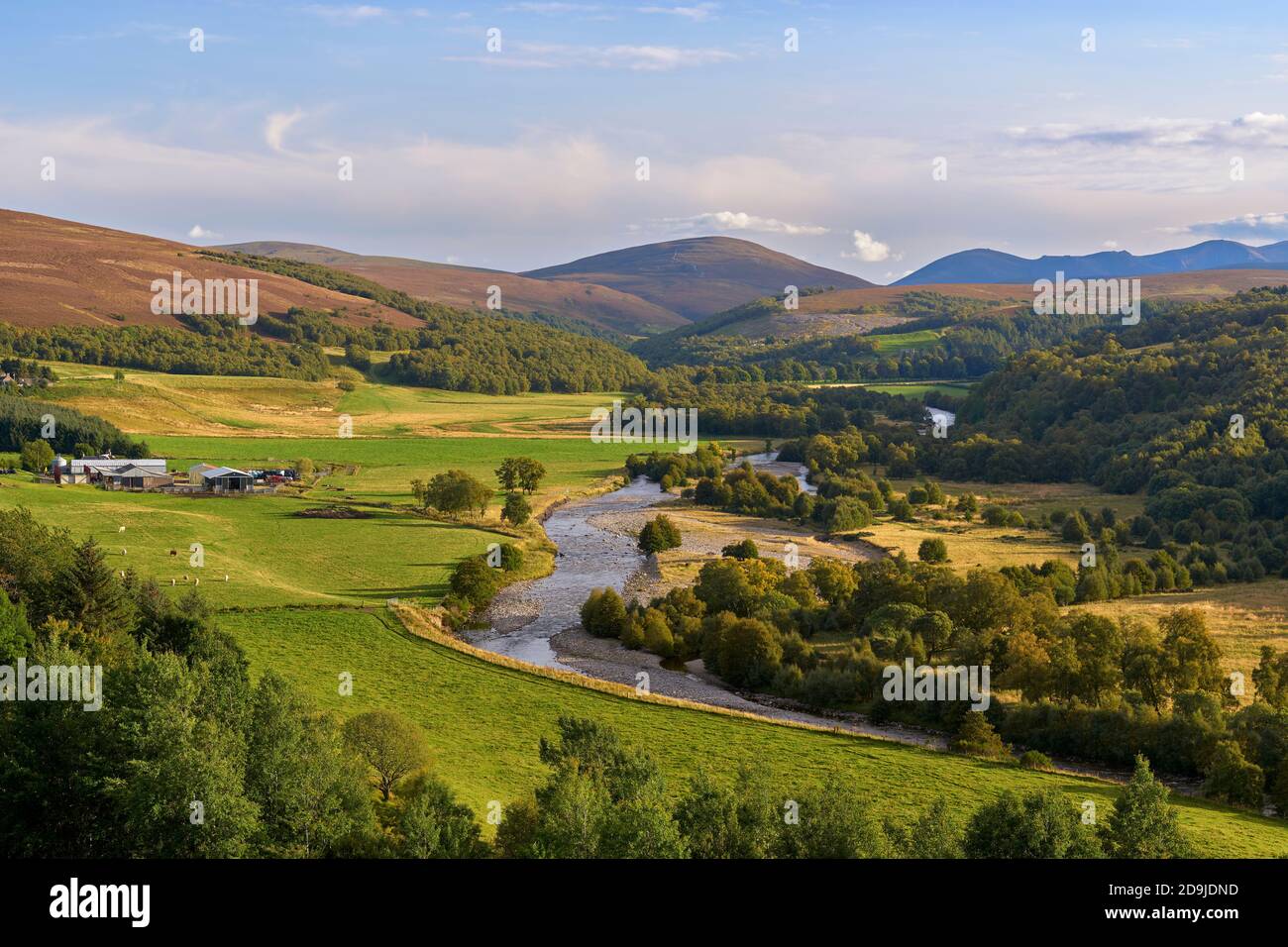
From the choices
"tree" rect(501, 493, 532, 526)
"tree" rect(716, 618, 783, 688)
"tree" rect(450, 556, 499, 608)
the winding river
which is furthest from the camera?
"tree" rect(501, 493, 532, 526)

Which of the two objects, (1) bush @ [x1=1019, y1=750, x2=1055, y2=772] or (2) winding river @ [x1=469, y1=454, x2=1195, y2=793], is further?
(2) winding river @ [x1=469, y1=454, x2=1195, y2=793]

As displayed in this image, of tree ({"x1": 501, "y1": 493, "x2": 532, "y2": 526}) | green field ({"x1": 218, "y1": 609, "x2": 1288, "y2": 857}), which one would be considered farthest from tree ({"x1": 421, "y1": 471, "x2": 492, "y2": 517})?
green field ({"x1": 218, "y1": 609, "x2": 1288, "y2": 857})

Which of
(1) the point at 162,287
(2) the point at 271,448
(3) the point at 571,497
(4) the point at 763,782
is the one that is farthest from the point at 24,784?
(1) the point at 162,287

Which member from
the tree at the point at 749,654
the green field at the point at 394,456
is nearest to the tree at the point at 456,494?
the green field at the point at 394,456

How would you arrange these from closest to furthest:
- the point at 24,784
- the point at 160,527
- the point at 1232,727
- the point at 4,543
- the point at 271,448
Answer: the point at 24,784
the point at 1232,727
the point at 4,543
the point at 160,527
the point at 271,448

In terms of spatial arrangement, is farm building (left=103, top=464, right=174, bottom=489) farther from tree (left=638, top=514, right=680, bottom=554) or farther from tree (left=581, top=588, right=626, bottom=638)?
tree (left=581, top=588, right=626, bottom=638)

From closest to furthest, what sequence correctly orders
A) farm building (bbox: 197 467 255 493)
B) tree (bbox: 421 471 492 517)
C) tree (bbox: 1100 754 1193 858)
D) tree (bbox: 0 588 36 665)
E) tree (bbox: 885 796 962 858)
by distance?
tree (bbox: 885 796 962 858), tree (bbox: 1100 754 1193 858), tree (bbox: 0 588 36 665), tree (bbox: 421 471 492 517), farm building (bbox: 197 467 255 493)
